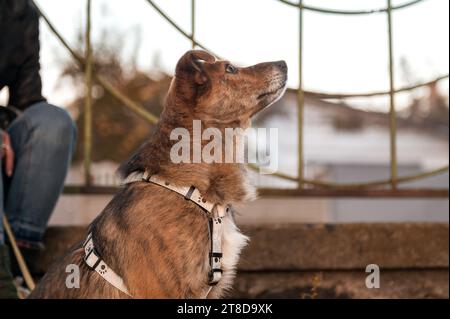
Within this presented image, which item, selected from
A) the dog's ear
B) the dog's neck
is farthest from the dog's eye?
the dog's neck

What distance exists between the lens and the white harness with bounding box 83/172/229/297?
2.60 m

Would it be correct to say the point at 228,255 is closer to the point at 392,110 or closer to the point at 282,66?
the point at 282,66

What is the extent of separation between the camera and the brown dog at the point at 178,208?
259 cm

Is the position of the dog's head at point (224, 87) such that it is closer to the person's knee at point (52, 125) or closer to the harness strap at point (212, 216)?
the harness strap at point (212, 216)

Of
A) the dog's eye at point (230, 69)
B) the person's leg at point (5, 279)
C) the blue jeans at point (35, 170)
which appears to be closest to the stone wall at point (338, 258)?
the blue jeans at point (35, 170)

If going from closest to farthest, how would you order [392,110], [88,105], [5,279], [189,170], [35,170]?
[189,170]
[5,279]
[35,170]
[88,105]
[392,110]

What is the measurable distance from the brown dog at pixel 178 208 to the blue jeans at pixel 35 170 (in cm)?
79

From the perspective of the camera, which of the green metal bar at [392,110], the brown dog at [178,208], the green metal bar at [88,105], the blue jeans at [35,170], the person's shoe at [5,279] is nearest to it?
the brown dog at [178,208]

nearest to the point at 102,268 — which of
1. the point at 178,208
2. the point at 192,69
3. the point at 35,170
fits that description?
the point at 178,208

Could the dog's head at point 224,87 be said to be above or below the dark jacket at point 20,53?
below

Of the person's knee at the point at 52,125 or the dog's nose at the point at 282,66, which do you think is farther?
the person's knee at the point at 52,125

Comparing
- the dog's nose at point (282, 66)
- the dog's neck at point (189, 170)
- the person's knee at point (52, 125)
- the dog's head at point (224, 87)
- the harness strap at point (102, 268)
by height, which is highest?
the dog's nose at point (282, 66)

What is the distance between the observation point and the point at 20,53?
→ 3764 mm

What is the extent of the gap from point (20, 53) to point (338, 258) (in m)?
2.20
